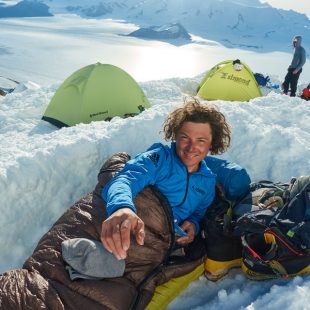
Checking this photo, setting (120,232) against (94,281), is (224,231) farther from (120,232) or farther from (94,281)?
(120,232)

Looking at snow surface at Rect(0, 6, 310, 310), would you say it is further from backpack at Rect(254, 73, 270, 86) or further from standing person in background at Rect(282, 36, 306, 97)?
backpack at Rect(254, 73, 270, 86)

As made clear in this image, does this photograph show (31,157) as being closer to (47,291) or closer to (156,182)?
(156,182)

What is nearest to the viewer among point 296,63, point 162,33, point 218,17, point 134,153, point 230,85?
point 134,153

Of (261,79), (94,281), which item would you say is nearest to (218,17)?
(261,79)

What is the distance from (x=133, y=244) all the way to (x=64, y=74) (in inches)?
1354

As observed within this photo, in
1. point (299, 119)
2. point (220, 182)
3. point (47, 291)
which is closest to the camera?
point (47, 291)

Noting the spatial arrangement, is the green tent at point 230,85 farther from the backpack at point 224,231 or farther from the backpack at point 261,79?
the backpack at point 224,231

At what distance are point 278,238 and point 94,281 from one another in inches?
47.1

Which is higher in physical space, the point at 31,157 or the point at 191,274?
the point at 31,157

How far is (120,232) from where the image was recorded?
1886mm

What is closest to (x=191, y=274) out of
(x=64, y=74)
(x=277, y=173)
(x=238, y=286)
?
(x=238, y=286)

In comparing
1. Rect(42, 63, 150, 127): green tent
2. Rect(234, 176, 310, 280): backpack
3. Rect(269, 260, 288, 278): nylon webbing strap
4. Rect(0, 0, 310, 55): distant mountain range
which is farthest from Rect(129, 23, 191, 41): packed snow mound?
Rect(269, 260, 288, 278): nylon webbing strap

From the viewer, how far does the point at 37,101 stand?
26.6 ft

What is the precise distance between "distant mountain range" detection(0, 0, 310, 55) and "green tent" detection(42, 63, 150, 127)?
114 m
